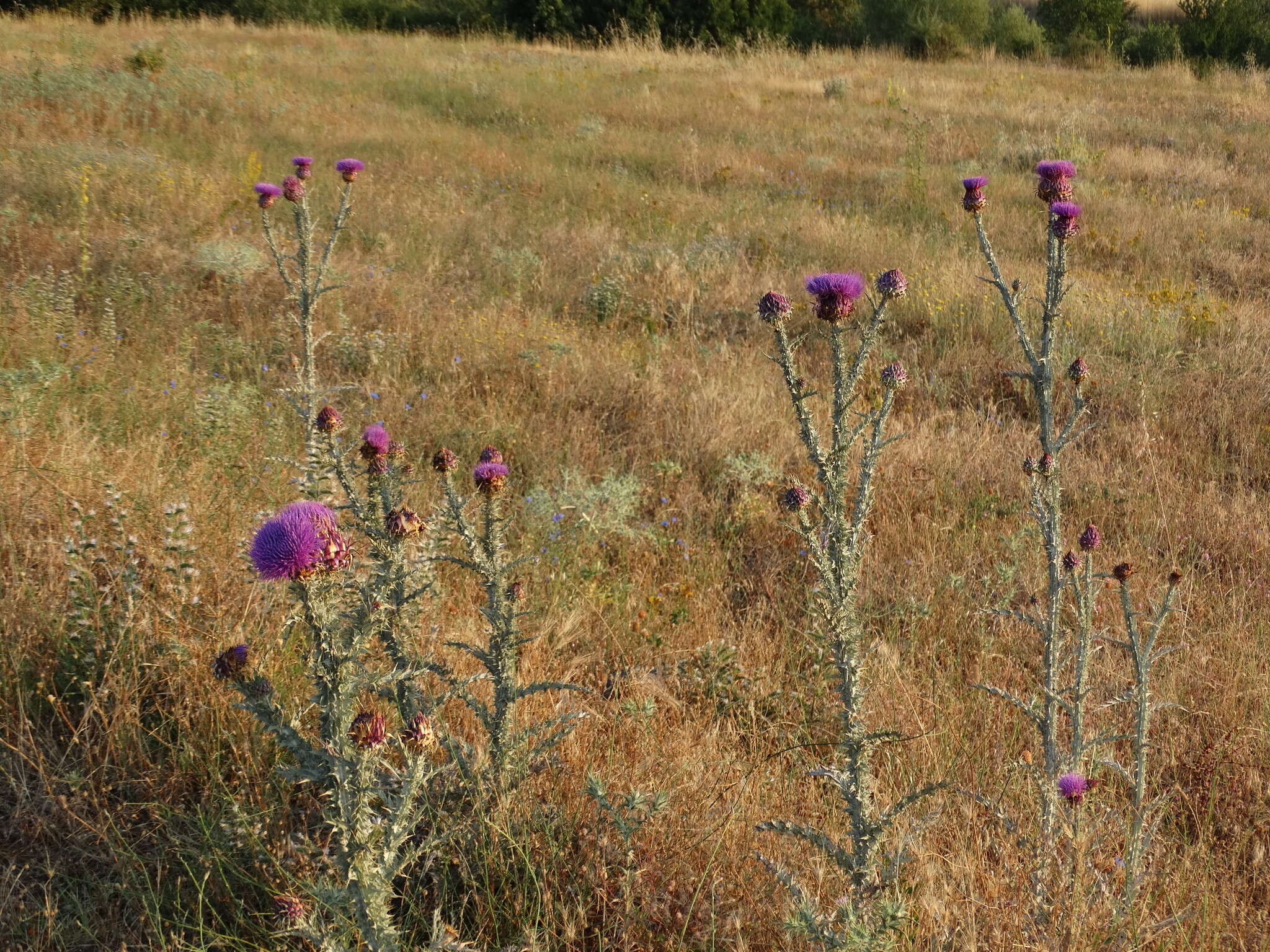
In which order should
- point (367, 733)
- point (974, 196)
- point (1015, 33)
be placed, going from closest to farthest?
point (367, 733), point (974, 196), point (1015, 33)

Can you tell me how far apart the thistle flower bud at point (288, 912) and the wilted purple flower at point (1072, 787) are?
1.64m

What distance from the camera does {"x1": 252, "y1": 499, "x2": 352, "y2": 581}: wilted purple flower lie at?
1.48 meters

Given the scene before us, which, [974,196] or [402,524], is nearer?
[402,524]

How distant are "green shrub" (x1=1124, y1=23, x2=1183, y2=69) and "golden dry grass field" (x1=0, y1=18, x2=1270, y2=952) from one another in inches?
499

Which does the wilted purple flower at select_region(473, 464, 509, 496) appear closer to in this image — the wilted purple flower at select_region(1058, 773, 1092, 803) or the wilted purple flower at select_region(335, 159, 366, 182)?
the wilted purple flower at select_region(1058, 773, 1092, 803)

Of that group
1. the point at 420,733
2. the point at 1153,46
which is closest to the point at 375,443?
the point at 420,733

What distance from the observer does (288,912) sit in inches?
66.2

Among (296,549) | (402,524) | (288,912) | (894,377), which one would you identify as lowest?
(288,912)

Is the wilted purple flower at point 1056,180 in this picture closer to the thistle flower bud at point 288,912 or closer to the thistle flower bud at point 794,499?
the thistle flower bud at point 794,499

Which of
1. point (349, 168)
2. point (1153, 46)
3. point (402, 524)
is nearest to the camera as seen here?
point (402, 524)

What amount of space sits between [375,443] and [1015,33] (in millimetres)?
28525

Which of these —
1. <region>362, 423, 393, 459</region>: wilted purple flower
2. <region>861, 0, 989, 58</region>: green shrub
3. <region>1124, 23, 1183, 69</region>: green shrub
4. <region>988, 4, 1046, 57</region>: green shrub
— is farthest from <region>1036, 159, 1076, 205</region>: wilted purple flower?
<region>988, 4, 1046, 57</region>: green shrub

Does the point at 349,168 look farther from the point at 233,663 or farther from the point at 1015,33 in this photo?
the point at 1015,33

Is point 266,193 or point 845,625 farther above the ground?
point 266,193
